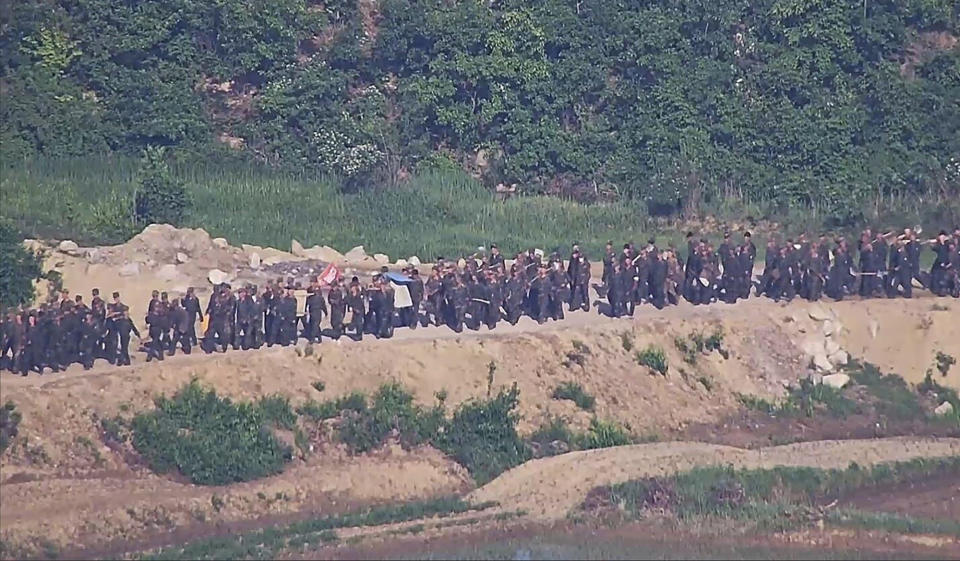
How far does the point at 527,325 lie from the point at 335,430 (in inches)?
218

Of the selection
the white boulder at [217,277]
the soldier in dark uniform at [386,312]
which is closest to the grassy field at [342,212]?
the white boulder at [217,277]

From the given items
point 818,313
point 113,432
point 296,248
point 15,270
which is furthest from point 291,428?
point 818,313

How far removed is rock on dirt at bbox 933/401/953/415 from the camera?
37.2 metres

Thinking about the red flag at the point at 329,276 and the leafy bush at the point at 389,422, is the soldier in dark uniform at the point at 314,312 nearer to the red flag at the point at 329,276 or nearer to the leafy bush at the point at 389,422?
the red flag at the point at 329,276

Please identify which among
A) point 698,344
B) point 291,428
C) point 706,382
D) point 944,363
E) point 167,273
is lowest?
point 291,428

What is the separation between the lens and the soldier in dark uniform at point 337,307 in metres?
35.2

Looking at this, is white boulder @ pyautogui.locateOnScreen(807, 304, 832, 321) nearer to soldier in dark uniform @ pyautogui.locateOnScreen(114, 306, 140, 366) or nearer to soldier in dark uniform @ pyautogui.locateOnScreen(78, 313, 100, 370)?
soldier in dark uniform @ pyautogui.locateOnScreen(114, 306, 140, 366)

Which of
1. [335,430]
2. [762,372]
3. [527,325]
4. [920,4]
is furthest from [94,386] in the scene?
[920,4]

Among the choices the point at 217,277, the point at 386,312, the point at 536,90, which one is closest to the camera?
the point at 386,312

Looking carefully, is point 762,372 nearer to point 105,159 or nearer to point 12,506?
point 12,506

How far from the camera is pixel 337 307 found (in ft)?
116

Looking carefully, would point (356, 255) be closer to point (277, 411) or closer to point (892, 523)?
point (277, 411)

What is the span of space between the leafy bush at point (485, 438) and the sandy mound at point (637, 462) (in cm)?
43

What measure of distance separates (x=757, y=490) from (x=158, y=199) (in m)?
18.2
